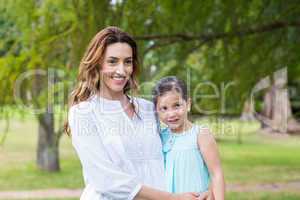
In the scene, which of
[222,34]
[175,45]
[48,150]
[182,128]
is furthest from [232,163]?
[182,128]

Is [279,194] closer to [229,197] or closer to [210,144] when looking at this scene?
[229,197]

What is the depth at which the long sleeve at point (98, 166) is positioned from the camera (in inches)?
81.4

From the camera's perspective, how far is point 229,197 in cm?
A: 858

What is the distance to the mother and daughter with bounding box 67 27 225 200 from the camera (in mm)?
2086

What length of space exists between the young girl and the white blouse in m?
0.07

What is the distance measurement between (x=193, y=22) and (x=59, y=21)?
1.19 m

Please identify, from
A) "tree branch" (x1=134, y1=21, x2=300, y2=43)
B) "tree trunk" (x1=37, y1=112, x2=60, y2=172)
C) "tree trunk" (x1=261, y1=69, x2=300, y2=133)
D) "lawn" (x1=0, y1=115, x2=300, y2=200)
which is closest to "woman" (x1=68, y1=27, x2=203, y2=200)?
"tree branch" (x1=134, y1=21, x2=300, y2=43)

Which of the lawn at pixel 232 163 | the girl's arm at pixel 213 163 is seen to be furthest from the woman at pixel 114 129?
the lawn at pixel 232 163

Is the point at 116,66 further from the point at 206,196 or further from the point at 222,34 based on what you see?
the point at 222,34

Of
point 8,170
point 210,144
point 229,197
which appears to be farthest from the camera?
point 8,170

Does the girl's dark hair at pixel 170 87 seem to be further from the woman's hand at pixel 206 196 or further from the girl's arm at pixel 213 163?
the woman's hand at pixel 206 196

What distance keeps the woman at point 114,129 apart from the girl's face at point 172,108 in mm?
49

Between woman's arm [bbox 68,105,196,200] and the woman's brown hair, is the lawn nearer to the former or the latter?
the woman's brown hair

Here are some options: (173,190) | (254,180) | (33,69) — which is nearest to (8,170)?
(254,180)
